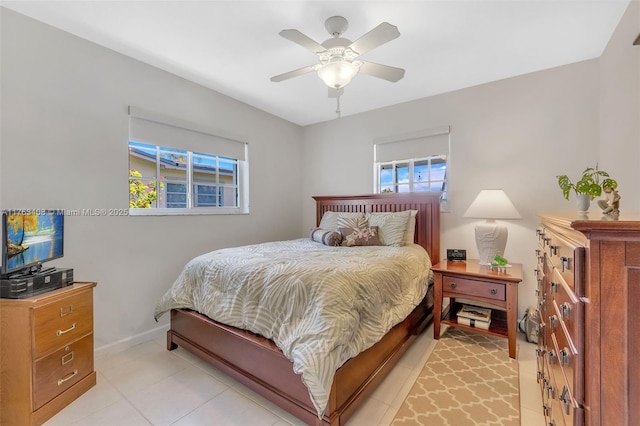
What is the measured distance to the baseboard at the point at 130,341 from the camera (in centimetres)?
233

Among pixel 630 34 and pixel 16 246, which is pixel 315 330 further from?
pixel 630 34

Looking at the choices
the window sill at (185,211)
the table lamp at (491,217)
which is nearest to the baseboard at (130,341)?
the window sill at (185,211)

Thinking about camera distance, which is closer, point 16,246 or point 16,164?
point 16,246

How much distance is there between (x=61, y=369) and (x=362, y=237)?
2.48 metres

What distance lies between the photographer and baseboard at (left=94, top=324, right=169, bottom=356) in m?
2.33

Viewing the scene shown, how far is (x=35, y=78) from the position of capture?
2010 mm

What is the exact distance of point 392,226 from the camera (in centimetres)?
295

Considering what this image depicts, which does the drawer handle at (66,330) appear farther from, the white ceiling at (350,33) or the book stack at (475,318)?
the book stack at (475,318)

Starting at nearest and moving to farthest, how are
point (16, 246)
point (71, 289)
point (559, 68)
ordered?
point (16, 246)
point (71, 289)
point (559, 68)

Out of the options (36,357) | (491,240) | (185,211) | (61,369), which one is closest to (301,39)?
(185,211)

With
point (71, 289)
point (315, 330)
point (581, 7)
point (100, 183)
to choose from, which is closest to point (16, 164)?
point (100, 183)

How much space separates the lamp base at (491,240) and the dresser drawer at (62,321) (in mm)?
3192

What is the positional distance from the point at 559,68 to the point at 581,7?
2.93ft

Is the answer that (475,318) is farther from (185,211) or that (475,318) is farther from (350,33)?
Answer: (185,211)
